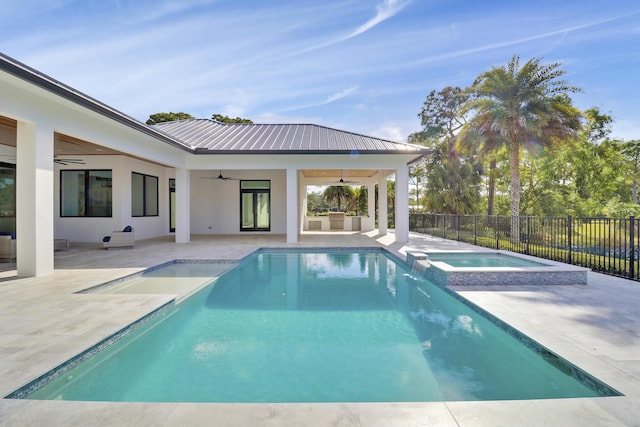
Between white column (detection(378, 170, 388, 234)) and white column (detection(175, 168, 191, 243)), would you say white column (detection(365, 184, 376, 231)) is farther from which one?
white column (detection(175, 168, 191, 243))

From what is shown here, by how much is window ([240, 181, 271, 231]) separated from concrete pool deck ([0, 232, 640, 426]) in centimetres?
986

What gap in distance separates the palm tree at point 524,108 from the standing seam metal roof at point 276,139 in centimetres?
556

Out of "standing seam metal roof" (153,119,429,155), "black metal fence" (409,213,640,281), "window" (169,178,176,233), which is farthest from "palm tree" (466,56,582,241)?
"window" (169,178,176,233)

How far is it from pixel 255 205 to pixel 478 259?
1087cm

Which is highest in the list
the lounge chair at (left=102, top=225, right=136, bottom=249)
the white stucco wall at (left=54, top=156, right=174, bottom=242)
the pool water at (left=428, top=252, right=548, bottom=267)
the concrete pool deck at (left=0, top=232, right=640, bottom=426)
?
the white stucco wall at (left=54, top=156, right=174, bottom=242)

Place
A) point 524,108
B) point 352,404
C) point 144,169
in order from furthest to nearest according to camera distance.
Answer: point 524,108 → point 144,169 → point 352,404

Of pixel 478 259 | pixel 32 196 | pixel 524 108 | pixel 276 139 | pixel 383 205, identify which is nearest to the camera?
pixel 32 196

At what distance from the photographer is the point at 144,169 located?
1343 cm

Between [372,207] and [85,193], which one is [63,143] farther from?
[372,207]

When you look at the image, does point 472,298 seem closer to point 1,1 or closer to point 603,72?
point 1,1

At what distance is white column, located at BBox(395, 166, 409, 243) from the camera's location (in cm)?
1231

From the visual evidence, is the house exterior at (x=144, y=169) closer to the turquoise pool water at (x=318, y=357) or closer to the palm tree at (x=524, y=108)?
the turquoise pool water at (x=318, y=357)

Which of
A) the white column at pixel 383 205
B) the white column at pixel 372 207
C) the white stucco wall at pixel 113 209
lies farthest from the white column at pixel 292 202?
the white column at pixel 372 207

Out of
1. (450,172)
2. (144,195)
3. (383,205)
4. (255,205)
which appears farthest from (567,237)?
(450,172)
